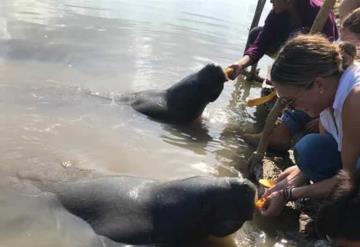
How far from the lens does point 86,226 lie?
3.49 m

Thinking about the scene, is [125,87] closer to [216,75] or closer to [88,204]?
[216,75]

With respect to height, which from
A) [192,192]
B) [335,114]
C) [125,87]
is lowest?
[125,87]

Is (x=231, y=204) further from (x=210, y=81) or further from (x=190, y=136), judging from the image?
(x=210, y=81)

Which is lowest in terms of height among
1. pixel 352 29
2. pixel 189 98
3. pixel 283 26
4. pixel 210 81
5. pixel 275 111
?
pixel 189 98

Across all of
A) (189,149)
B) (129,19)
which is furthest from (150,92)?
(129,19)

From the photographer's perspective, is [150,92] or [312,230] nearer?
[312,230]

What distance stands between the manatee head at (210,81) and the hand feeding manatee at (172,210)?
2587 millimetres

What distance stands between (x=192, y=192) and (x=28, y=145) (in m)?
2.03

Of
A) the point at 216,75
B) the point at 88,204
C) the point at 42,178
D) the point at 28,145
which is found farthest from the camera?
the point at 216,75

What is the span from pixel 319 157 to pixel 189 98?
2.69 meters

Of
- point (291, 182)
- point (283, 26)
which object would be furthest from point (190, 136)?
point (291, 182)

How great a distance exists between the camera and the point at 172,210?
11.4 ft

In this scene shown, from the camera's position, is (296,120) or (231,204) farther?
(296,120)

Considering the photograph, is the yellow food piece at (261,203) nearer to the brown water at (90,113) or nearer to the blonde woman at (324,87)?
the brown water at (90,113)
